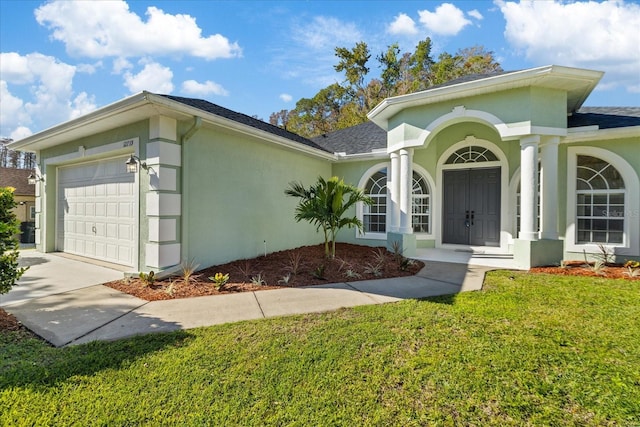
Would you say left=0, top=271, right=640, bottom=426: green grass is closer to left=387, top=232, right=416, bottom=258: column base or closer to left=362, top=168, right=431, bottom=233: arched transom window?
left=387, top=232, right=416, bottom=258: column base

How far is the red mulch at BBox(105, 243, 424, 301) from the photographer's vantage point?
5469 millimetres

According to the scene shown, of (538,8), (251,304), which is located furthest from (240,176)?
(538,8)

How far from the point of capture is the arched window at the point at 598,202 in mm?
7871

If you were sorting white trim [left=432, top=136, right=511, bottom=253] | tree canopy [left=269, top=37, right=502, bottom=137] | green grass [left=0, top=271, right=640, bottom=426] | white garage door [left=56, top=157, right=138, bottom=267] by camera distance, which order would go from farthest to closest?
tree canopy [left=269, top=37, right=502, bottom=137], white trim [left=432, top=136, right=511, bottom=253], white garage door [left=56, top=157, right=138, bottom=267], green grass [left=0, top=271, right=640, bottom=426]

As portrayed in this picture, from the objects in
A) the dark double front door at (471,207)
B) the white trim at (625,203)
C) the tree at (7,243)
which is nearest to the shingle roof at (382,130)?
the white trim at (625,203)

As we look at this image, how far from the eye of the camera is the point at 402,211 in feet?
29.4

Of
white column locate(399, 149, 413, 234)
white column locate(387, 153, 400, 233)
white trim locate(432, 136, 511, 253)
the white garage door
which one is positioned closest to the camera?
the white garage door

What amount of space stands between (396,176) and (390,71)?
22697 millimetres

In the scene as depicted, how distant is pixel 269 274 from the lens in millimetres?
6656

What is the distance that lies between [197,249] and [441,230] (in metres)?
7.94

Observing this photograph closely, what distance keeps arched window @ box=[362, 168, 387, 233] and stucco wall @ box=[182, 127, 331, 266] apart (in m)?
2.69

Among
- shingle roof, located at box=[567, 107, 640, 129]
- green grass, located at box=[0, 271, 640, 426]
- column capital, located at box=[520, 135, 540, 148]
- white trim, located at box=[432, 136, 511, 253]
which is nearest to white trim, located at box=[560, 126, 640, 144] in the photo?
shingle roof, located at box=[567, 107, 640, 129]

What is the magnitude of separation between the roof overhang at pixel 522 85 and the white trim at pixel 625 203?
1.62m

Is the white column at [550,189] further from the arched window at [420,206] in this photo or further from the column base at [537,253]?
the arched window at [420,206]
